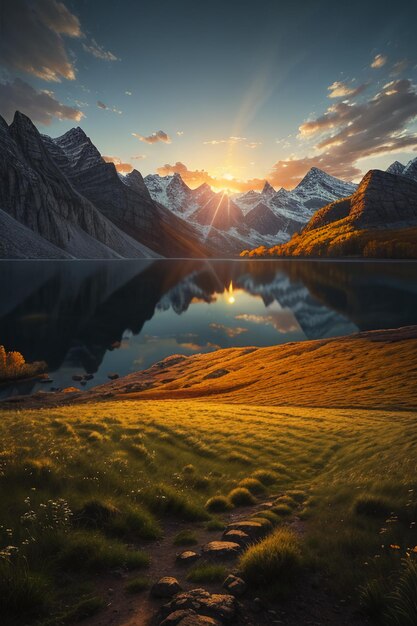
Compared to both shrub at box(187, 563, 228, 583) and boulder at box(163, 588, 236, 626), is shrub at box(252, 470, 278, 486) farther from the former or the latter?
boulder at box(163, 588, 236, 626)

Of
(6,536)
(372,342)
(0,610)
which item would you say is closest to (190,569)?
(0,610)

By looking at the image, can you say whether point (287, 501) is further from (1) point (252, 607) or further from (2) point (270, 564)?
(1) point (252, 607)

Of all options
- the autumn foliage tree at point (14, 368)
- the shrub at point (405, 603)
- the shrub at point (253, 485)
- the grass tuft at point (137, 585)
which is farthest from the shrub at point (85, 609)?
the autumn foliage tree at point (14, 368)

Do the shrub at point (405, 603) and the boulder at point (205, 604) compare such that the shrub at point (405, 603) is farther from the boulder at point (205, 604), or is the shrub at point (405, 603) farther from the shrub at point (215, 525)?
the shrub at point (215, 525)

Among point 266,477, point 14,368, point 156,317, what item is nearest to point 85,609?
point 266,477

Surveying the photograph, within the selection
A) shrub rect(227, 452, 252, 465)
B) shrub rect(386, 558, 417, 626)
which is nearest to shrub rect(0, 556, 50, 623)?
shrub rect(386, 558, 417, 626)

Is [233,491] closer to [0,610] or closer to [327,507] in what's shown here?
[327,507]
